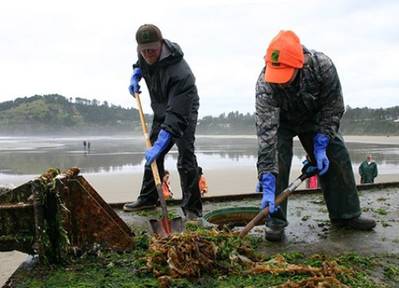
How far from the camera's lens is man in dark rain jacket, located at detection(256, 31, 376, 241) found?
3635mm

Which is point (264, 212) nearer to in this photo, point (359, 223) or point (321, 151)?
point (321, 151)

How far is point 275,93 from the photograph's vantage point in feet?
12.9

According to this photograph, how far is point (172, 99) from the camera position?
4.43m

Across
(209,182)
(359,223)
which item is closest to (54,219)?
(359,223)

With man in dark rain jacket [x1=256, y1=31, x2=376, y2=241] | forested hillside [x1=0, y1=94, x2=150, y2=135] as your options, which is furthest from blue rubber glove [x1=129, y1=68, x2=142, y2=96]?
forested hillside [x1=0, y1=94, x2=150, y2=135]

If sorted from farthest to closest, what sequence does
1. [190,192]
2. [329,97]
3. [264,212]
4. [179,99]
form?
[190,192] → [179,99] → [329,97] → [264,212]

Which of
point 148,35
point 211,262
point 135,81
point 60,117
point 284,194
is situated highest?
point 60,117

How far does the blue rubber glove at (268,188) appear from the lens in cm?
373

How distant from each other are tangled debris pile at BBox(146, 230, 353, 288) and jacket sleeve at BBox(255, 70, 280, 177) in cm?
86

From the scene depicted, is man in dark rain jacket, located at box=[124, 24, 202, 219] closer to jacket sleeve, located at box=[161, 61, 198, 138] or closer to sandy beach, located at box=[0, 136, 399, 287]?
jacket sleeve, located at box=[161, 61, 198, 138]

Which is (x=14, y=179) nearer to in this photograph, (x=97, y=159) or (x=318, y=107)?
(x=97, y=159)

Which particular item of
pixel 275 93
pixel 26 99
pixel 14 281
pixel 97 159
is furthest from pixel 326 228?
pixel 26 99

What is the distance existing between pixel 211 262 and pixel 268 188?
102 cm

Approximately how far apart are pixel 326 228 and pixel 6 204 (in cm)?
277
